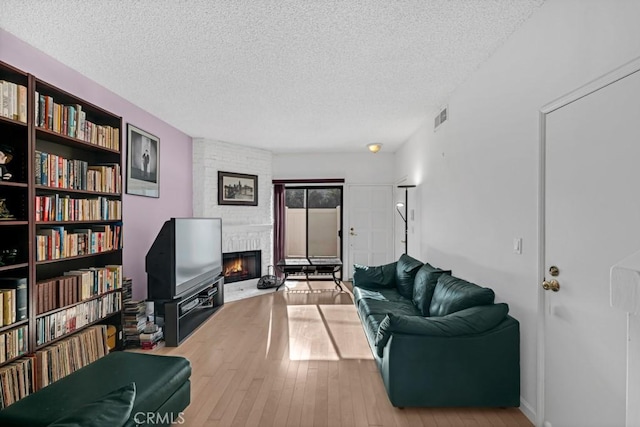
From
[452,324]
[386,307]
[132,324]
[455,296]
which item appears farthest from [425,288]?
[132,324]

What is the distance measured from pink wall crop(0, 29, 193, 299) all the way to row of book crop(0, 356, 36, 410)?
64.5 inches

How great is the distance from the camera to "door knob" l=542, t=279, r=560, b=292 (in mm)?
1960

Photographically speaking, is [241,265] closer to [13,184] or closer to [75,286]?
[75,286]

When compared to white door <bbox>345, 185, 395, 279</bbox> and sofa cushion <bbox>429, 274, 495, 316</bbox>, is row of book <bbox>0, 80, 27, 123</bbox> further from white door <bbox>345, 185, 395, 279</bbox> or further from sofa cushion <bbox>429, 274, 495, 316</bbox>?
white door <bbox>345, 185, 395, 279</bbox>

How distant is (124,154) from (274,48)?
2365mm

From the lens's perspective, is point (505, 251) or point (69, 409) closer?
point (69, 409)

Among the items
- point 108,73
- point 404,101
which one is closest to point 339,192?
point 404,101

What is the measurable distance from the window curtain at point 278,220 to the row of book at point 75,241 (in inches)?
147

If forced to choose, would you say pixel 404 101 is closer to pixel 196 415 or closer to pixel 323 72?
pixel 323 72

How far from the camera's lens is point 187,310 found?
4.09m

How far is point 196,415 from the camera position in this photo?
7.61 feet

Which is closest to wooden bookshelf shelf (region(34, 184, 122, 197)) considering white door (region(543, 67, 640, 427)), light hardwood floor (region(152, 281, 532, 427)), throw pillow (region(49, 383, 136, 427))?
light hardwood floor (region(152, 281, 532, 427))

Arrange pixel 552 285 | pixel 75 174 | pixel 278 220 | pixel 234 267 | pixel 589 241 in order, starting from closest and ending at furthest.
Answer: pixel 589 241 < pixel 552 285 < pixel 75 174 < pixel 234 267 < pixel 278 220

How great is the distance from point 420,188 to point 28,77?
4403 millimetres
